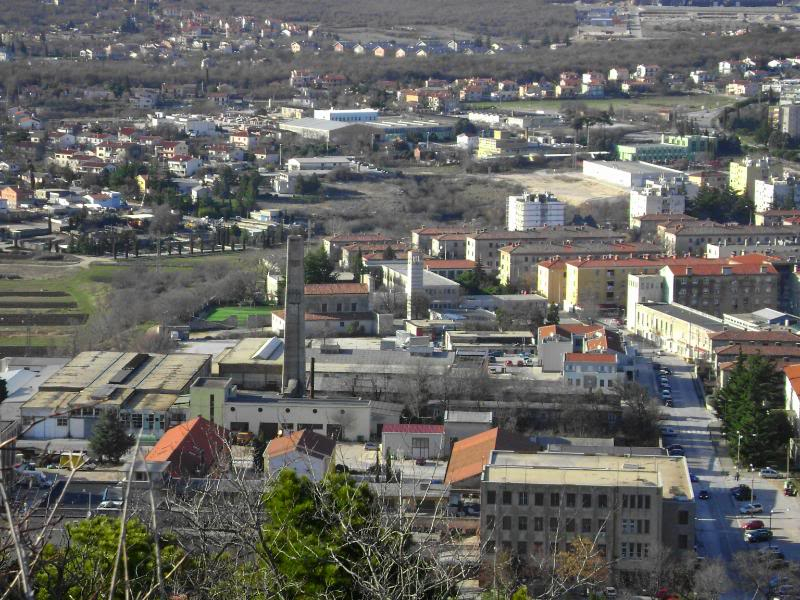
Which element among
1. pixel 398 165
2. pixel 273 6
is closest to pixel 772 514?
pixel 398 165

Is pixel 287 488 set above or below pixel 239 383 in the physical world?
above

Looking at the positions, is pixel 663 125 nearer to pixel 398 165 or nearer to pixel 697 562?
pixel 398 165

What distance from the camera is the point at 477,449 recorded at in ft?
29.7

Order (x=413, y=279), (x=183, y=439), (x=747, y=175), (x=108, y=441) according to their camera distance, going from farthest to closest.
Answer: (x=747, y=175) → (x=413, y=279) → (x=108, y=441) → (x=183, y=439)

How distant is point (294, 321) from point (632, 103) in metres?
21.7

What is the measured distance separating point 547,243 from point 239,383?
582cm

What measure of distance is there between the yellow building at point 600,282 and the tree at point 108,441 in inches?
244

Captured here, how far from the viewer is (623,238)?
1711 cm

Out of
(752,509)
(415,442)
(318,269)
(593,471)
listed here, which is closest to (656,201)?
(318,269)

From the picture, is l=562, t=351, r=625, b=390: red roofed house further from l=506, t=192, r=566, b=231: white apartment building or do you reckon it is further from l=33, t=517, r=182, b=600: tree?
l=506, t=192, r=566, b=231: white apartment building

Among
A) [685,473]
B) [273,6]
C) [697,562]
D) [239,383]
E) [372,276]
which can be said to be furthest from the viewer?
[273,6]

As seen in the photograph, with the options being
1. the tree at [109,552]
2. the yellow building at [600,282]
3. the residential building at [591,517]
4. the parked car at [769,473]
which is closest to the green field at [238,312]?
the yellow building at [600,282]

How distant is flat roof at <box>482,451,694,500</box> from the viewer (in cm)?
786

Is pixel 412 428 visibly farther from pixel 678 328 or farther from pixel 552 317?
pixel 678 328
